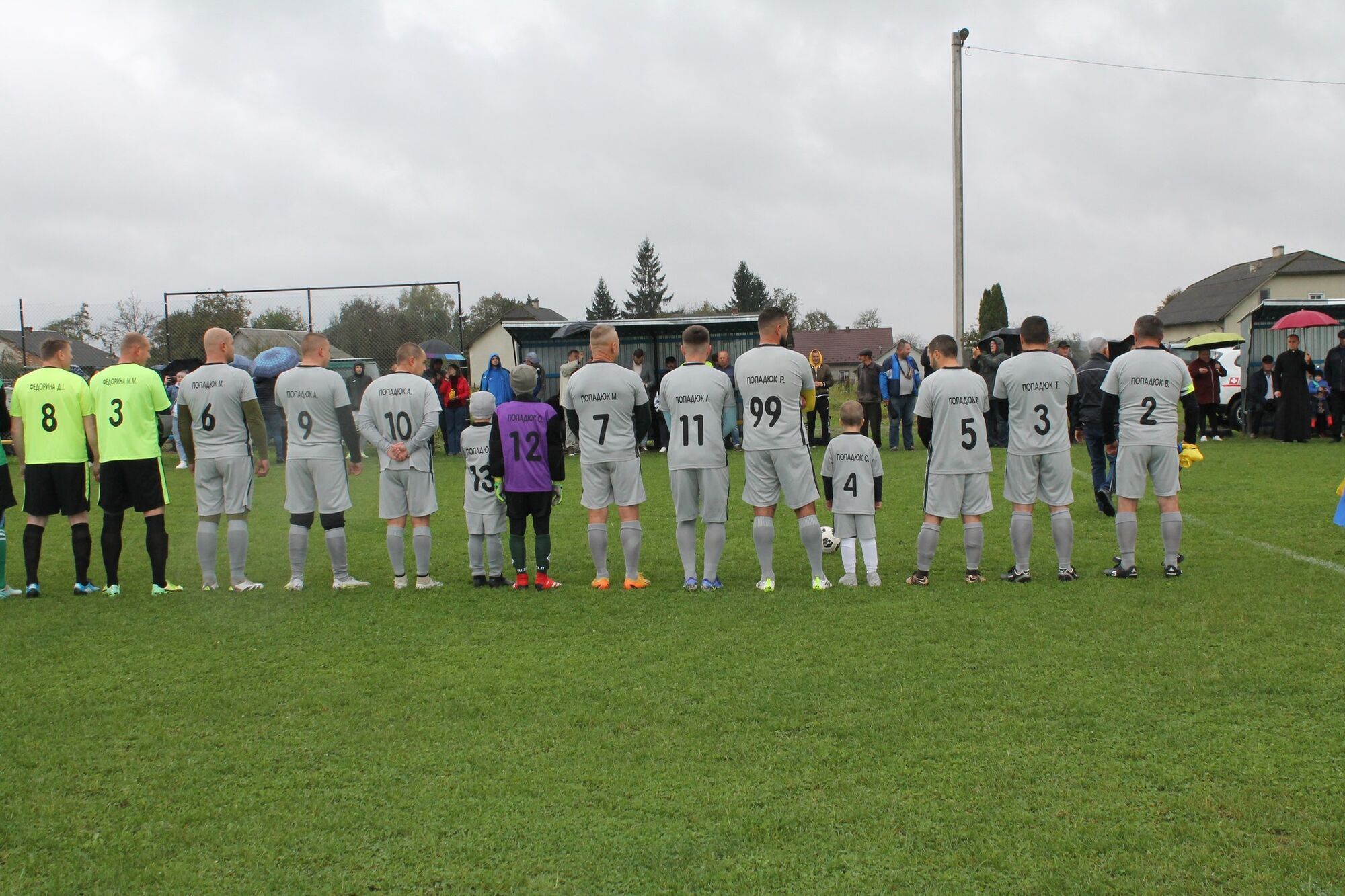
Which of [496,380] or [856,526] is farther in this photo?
[496,380]

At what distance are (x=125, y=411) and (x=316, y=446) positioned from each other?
1518 millimetres

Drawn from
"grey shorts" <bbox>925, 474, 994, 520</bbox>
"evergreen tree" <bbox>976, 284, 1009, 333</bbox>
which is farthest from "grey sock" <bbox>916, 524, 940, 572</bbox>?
"evergreen tree" <bbox>976, 284, 1009, 333</bbox>

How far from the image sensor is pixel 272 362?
19.4m

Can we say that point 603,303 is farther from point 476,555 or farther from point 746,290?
point 476,555

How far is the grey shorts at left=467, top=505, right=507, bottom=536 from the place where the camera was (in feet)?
26.8

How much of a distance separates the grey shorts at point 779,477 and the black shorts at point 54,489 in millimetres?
5339

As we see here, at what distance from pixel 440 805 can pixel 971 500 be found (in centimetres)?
499

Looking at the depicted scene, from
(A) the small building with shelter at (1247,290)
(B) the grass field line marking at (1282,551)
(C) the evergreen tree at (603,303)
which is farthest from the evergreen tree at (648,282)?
(B) the grass field line marking at (1282,551)

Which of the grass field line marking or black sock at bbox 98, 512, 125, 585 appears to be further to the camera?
black sock at bbox 98, 512, 125, 585

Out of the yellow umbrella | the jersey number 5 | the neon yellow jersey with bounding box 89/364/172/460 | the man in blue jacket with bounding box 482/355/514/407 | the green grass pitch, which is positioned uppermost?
the yellow umbrella

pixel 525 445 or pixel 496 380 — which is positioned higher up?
pixel 496 380

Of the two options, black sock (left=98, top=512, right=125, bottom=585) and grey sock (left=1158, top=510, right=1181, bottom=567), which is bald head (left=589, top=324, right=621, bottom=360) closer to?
black sock (left=98, top=512, right=125, bottom=585)

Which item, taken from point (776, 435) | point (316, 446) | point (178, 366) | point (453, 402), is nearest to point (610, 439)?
point (776, 435)

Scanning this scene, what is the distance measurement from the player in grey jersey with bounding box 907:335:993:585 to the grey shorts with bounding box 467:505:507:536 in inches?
128
